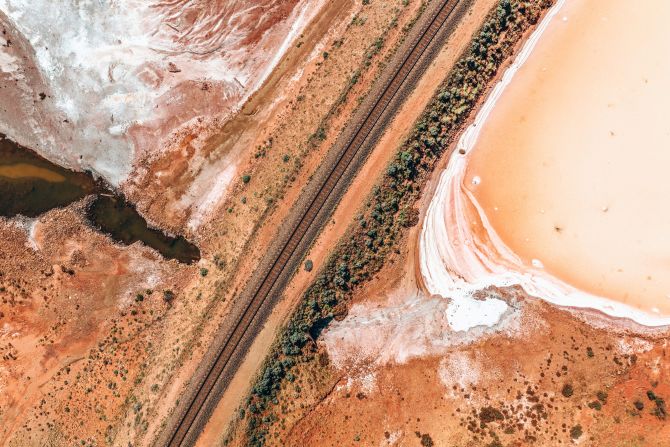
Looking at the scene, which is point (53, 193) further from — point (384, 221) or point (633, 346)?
point (633, 346)

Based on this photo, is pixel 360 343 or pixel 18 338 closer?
pixel 360 343

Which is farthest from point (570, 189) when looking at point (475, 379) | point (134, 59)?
point (134, 59)

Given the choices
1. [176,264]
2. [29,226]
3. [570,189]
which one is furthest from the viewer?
[29,226]

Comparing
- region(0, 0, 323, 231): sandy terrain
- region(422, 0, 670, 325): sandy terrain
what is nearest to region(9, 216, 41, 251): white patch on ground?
region(0, 0, 323, 231): sandy terrain

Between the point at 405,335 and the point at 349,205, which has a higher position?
the point at 349,205

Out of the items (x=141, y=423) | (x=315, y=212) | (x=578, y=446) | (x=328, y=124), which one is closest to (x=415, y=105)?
(x=328, y=124)

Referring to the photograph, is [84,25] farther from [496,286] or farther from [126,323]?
[496,286]
